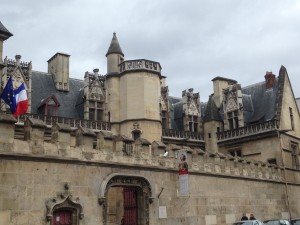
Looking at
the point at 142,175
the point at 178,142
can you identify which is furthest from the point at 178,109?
the point at 142,175

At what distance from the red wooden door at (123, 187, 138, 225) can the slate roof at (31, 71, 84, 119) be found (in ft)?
30.9

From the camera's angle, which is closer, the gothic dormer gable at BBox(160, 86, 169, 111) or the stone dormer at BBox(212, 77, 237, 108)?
the gothic dormer gable at BBox(160, 86, 169, 111)

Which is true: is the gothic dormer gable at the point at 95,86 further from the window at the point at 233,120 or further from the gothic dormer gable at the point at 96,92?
the window at the point at 233,120

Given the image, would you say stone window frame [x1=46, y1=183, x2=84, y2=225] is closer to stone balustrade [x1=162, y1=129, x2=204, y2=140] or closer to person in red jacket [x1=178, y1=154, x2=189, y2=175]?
person in red jacket [x1=178, y1=154, x2=189, y2=175]

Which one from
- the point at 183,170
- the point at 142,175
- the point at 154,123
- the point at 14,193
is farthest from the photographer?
the point at 154,123

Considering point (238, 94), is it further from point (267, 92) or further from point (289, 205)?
point (289, 205)

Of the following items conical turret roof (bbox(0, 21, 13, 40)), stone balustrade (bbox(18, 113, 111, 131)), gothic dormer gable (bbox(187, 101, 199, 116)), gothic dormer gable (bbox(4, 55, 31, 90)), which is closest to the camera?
conical turret roof (bbox(0, 21, 13, 40))

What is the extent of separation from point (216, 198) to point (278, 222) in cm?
293

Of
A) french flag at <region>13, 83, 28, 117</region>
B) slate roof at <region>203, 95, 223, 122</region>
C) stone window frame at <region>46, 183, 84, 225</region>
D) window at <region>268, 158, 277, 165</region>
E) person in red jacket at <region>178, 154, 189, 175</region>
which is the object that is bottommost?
stone window frame at <region>46, 183, 84, 225</region>

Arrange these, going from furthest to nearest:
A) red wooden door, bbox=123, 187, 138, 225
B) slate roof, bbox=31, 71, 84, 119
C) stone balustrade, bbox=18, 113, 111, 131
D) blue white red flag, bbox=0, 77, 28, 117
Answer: slate roof, bbox=31, 71, 84, 119, stone balustrade, bbox=18, 113, 111, 131, red wooden door, bbox=123, 187, 138, 225, blue white red flag, bbox=0, 77, 28, 117

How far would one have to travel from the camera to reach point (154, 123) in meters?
25.0

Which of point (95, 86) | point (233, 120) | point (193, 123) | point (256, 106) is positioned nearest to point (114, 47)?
point (95, 86)

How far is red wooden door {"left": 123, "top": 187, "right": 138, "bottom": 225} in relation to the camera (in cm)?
1608

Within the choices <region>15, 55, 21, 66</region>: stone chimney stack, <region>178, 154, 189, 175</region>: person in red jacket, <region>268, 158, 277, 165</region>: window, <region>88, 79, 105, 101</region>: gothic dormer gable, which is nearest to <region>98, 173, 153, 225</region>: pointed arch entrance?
<region>178, 154, 189, 175</region>: person in red jacket
